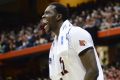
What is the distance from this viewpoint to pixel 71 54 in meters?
3.10

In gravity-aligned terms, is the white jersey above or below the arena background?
above

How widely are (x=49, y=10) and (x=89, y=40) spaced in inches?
16.1

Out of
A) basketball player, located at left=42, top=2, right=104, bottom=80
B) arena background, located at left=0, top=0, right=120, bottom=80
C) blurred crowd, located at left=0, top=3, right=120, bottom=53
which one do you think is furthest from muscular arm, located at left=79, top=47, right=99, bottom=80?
blurred crowd, located at left=0, top=3, right=120, bottom=53

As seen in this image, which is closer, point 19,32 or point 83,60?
point 83,60

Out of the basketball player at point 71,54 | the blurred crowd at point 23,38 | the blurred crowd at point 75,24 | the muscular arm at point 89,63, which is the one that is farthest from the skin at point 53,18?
the blurred crowd at point 23,38

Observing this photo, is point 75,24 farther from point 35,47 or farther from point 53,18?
point 53,18

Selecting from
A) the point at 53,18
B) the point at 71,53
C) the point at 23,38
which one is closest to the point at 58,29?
the point at 53,18

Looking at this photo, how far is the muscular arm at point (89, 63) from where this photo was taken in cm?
301

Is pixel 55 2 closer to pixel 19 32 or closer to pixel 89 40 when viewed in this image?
pixel 89 40

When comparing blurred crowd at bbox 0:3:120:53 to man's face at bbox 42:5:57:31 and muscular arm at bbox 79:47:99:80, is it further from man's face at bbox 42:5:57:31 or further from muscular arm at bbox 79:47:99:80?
muscular arm at bbox 79:47:99:80

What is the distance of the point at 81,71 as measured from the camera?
310 centimetres

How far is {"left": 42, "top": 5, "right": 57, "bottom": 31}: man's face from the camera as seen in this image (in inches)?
128

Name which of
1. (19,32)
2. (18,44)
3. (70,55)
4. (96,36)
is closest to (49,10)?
(70,55)

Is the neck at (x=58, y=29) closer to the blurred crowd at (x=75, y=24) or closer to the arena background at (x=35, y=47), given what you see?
the arena background at (x=35, y=47)
